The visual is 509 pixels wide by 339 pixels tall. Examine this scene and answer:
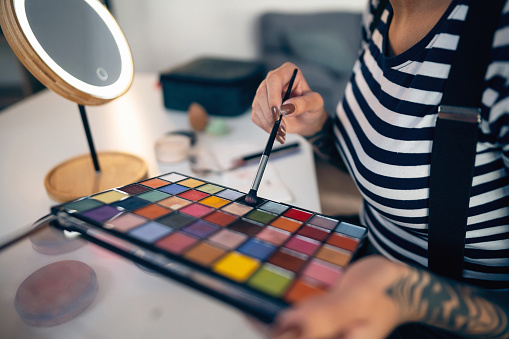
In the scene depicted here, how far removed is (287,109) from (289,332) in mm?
365

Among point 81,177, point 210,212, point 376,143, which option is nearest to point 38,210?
point 81,177

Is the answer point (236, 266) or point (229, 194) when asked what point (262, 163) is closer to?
point (229, 194)

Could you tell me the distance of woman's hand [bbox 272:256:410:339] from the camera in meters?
0.26

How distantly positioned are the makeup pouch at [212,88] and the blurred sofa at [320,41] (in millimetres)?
687

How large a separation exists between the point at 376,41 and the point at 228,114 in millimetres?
443

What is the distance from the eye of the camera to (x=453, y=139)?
1.38 feet

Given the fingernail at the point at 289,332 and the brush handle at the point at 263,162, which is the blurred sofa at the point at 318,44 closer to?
the brush handle at the point at 263,162

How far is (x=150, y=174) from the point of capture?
688 mm

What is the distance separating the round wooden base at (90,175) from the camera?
1.98ft

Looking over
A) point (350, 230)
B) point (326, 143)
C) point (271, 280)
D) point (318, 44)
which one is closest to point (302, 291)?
point (271, 280)

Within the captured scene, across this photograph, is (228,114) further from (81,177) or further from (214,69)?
(81,177)

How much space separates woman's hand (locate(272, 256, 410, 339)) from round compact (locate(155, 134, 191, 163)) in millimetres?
496

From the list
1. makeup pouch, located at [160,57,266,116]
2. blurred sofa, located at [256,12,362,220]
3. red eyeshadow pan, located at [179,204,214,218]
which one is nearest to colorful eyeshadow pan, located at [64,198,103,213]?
red eyeshadow pan, located at [179,204,214,218]

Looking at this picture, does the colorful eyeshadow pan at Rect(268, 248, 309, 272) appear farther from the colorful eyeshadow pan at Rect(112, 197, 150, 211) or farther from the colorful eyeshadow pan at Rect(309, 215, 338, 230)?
the colorful eyeshadow pan at Rect(112, 197, 150, 211)
